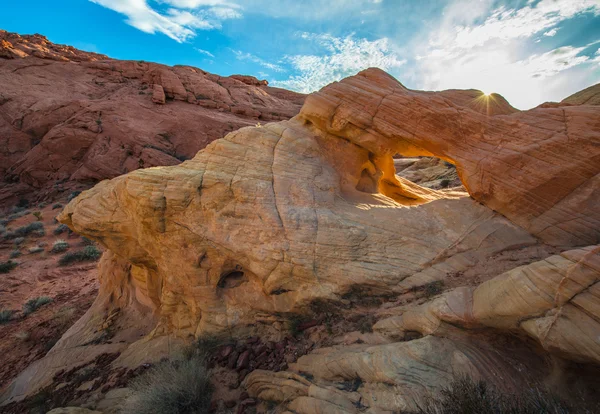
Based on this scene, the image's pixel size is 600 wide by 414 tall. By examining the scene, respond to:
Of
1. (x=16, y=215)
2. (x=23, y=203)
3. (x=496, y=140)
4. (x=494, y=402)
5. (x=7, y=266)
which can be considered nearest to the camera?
(x=494, y=402)

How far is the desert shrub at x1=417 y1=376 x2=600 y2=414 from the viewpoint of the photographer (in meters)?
2.97

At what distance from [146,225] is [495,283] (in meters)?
6.92

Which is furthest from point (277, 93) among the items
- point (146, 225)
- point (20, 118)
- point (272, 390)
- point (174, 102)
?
point (272, 390)

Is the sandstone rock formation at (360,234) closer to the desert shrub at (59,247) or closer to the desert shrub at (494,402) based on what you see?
the desert shrub at (494,402)

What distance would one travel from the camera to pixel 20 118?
26.7m

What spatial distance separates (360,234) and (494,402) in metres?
3.32

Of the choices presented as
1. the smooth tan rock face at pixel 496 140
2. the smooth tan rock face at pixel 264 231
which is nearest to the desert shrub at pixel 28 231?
the smooth tan rock face at pixel 264 231

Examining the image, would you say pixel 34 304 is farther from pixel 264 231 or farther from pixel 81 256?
pixel 264 231

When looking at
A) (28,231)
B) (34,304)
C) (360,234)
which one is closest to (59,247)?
(28,231)

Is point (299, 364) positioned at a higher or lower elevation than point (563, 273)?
lower

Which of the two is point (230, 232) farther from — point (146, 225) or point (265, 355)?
point (265, 355)

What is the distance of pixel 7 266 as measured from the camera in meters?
13.2

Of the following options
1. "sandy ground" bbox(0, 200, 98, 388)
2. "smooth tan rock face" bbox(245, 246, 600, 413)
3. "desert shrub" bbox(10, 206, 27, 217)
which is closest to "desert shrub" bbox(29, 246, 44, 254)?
"sandy ground" bbox(0, 200, 98, 388)

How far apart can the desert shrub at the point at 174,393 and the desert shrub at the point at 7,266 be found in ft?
44.2
